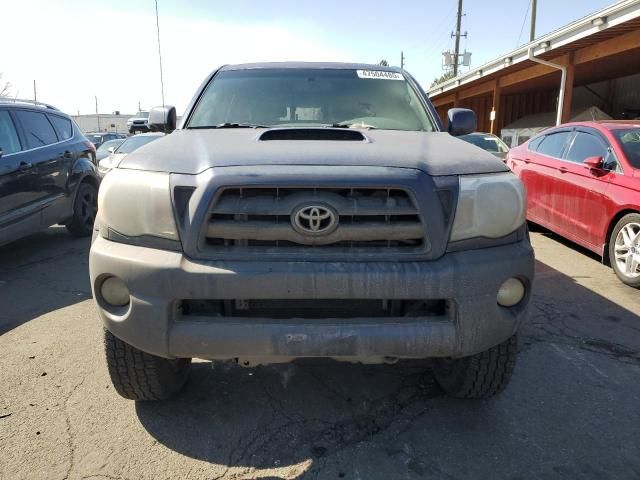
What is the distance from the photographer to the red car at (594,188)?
16.2ft

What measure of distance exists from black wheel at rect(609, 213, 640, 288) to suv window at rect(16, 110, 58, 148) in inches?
256

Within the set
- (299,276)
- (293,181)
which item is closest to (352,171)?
A: (293,181)

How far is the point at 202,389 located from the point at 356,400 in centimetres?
90

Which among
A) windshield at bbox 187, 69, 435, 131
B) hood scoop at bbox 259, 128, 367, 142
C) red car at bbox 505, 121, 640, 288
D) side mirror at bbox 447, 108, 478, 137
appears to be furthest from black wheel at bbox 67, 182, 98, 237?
red car at bbox 505, 121, 640, 288

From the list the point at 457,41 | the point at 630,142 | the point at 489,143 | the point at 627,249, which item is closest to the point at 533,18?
the point at 489,143

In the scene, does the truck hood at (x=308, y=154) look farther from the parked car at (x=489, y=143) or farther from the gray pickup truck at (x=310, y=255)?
the parked car at (x=489, y=143)

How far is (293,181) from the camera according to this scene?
2.11 metres

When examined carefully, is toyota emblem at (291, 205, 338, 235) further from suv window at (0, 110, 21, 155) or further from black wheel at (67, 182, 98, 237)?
black wheel at (67, 182, 98, 237)

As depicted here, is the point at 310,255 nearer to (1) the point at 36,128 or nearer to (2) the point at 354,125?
(2) the point at 354,125

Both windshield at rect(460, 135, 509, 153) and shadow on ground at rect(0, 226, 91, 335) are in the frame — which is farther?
windshield at rect(460, 135, 509, 153)

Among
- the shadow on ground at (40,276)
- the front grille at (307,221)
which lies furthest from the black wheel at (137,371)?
the shadow on ground at (40,276)

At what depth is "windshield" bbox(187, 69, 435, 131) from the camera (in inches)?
135

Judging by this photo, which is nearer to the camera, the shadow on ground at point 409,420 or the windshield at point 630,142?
the shadow on ground at point 409,420

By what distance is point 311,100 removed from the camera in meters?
3.58
